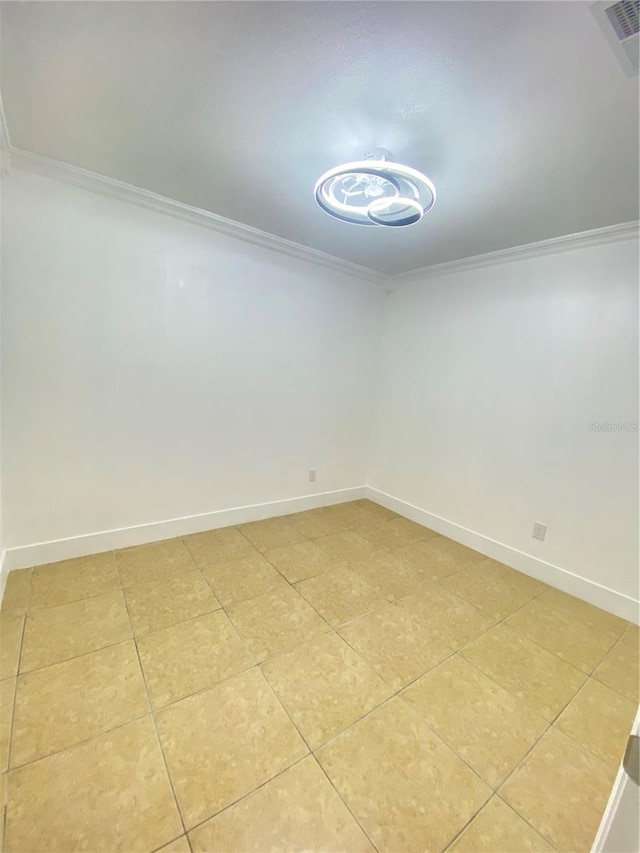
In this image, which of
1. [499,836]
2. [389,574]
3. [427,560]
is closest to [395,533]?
[427,560]

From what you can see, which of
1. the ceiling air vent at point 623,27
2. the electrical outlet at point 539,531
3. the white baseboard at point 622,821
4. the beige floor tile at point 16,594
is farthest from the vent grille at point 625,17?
the beige floor tile at point 16,594

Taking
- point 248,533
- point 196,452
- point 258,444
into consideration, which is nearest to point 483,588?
point 248,533

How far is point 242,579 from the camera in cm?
226

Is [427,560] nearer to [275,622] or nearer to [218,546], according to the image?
[275,622]

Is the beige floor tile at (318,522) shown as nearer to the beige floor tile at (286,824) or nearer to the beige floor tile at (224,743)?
the beige floor tile at (224,743)

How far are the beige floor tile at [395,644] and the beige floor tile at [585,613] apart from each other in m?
0.96

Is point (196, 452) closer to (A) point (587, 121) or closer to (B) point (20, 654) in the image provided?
(B) point (20, 654)

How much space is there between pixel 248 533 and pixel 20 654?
1495mm

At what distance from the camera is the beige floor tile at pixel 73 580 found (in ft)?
6.39

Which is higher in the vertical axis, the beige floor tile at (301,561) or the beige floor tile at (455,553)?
the beige floor tile at (301,561)

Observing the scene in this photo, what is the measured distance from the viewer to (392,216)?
1.81 meters

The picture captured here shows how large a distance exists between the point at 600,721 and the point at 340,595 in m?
1.28

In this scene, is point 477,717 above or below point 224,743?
below

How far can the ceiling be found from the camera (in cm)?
106
